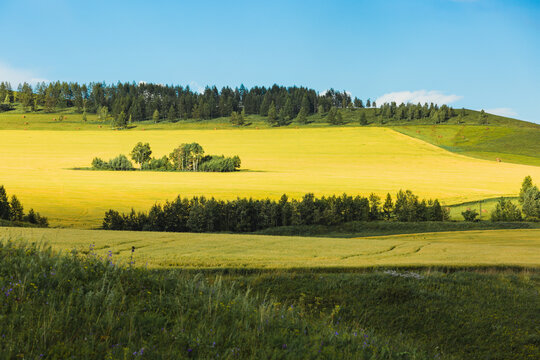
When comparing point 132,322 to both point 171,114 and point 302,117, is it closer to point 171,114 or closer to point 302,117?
point 171,114

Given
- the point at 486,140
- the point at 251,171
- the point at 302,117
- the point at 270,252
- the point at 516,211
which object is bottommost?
the point at 516,211

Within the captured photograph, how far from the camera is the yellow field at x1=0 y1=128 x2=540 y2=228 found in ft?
214

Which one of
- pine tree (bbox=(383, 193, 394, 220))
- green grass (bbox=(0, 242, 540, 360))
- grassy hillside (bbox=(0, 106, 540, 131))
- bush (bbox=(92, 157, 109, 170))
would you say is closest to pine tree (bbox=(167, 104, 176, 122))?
grassy hillside (bbox=(0, 106, 540, 131))

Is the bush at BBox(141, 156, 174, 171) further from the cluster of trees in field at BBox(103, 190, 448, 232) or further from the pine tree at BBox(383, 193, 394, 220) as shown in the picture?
the pine tree at BBox(383, 193, 394, 220)

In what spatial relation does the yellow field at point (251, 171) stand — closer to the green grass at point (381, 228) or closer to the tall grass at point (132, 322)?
the green grass at point (381, 228)

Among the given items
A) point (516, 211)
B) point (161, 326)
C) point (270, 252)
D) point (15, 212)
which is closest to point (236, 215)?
point (15, 212)

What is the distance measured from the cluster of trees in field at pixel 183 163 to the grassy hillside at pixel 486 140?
71.6m

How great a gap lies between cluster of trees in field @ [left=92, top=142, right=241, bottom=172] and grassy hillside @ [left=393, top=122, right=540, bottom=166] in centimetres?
7156

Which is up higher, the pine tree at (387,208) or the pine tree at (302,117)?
the pine tree at (302,117)

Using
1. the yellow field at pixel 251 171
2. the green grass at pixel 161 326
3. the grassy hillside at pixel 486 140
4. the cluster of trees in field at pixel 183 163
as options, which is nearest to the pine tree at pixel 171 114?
the yellow field at pixel 251 171

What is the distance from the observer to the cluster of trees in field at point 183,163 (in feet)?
327

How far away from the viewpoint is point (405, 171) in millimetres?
97125

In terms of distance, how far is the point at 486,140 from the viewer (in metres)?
141

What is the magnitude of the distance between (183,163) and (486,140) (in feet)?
336
